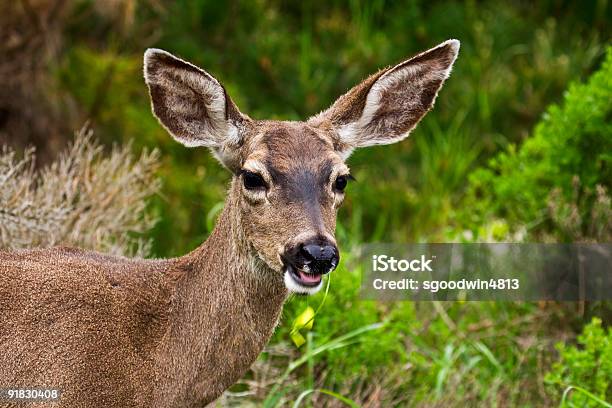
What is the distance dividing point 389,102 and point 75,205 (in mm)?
2136

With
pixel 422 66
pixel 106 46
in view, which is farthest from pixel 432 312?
pixel 106 46

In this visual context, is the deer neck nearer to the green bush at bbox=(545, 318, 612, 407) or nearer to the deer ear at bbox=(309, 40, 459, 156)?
the deer ear at bbox=(309, 40, 459, 156)

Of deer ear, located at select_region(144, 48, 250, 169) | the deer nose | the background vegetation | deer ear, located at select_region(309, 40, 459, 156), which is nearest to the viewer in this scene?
the deer nose

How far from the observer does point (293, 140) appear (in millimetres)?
4938

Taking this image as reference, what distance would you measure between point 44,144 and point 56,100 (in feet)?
1.22

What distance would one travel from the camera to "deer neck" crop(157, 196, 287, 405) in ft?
16.0

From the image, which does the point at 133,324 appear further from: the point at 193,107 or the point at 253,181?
the point at 193,107

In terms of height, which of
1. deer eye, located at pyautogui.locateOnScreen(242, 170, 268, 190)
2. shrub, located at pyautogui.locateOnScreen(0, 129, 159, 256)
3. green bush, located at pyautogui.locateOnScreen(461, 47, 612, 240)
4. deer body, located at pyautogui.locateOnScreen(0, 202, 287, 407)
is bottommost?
deer body, located at pyautogui.locateOnScreen(0, 202, 287, 407)

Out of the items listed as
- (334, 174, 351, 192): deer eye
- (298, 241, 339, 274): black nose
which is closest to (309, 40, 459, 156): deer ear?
(334, 174, 351, 192): deer eye

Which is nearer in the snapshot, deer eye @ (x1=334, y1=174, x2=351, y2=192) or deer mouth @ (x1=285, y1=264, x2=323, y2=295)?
deer mouth @ (x1=285, y1=264, x2=323, y2=295)

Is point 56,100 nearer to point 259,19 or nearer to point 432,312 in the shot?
point 259,19

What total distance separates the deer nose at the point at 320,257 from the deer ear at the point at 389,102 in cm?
87

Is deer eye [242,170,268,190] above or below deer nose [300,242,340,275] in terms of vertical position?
above

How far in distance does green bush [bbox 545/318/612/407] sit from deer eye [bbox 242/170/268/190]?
2.21 meters
